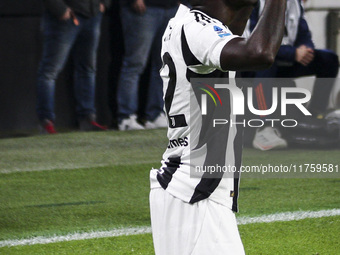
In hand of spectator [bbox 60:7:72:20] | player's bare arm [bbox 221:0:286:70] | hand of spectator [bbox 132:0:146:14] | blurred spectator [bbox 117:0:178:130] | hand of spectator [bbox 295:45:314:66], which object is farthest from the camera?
blurred spectator [bbox 117:0:178:130]

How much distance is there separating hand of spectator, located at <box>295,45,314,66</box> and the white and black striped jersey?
196 inches

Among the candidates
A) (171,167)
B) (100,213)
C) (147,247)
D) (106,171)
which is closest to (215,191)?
(171,167)

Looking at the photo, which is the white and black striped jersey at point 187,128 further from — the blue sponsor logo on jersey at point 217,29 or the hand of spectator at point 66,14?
the hand of spectator at point 66,14

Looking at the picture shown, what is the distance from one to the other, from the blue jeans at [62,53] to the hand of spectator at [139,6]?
39 centimetres

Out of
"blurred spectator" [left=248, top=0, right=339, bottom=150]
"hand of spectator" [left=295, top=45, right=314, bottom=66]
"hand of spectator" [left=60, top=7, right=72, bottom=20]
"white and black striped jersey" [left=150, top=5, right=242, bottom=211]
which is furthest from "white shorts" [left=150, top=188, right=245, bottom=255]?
"hand of spectator" [left=60, top=7, right=72, bottom=20]

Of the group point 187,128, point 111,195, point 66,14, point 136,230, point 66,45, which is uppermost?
point 187,128

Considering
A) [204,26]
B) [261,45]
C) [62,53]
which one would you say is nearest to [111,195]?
[62,53]

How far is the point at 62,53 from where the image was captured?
329 inches

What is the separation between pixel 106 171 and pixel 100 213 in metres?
1.42

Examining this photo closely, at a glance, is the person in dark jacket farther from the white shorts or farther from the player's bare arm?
the player's bare arm

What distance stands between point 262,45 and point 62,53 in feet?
20.3

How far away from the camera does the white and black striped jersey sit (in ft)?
8.44

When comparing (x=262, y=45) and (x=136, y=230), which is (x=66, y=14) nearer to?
(x=136, y=230)

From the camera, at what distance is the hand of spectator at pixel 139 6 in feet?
27.7
